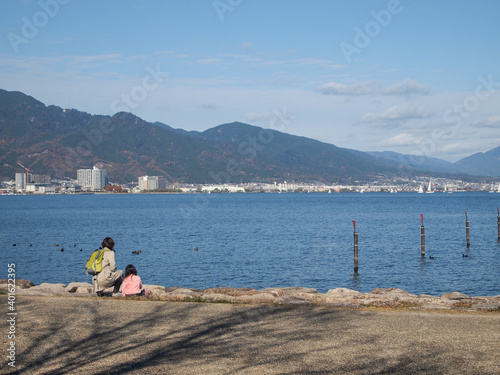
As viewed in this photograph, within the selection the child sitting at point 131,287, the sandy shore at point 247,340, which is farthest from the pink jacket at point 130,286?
the sandy shore at point 247,340

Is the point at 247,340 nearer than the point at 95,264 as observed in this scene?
Yes

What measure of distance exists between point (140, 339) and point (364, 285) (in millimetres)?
20010

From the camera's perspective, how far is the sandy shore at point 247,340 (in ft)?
26.0

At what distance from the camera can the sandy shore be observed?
7.91 meters

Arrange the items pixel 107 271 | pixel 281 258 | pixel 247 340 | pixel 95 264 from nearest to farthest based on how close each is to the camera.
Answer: pixel 247 340
pixel 95 264
pixel 107 271
pixel 281 258

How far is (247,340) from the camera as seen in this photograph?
9492 mm

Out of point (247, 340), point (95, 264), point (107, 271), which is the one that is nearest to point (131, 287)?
point (107, 271)

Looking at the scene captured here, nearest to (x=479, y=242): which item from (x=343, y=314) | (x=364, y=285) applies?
A: (x=364, y=285)

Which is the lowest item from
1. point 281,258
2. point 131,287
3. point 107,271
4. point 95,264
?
point 281,258

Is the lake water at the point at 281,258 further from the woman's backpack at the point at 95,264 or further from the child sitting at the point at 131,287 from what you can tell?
the woman's backpack at the point at 95,264

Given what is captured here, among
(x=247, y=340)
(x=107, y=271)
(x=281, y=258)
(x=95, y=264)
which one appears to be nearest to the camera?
(x=247, y=340)

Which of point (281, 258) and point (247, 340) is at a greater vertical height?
point (247, 340)

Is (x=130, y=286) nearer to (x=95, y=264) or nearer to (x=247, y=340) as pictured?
(x=95, y=264)

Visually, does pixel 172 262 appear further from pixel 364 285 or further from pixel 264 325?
pixel 264 325
